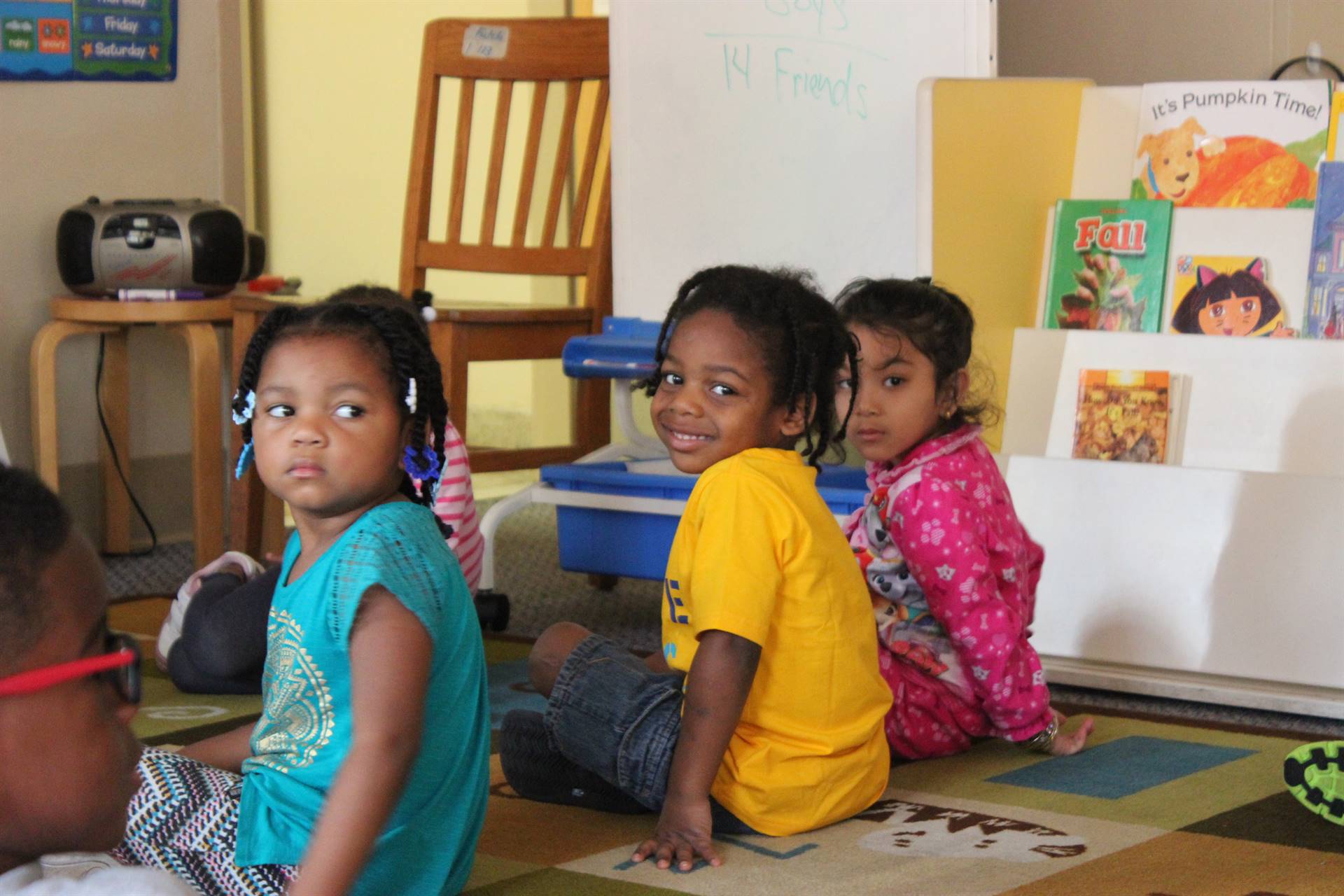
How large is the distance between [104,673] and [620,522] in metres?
1.55

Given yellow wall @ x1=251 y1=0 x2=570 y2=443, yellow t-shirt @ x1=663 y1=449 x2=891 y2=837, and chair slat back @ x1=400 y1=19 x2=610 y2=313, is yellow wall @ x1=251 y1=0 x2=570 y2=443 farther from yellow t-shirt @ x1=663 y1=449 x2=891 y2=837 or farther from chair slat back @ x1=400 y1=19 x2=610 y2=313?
yellow t-shirt @ x1=663 y1=449 x2=891 y2=837

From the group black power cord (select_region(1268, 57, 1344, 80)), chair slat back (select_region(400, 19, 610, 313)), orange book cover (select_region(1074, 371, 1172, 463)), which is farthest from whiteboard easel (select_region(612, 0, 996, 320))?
black power cord (select_region(1268, 57, 1344, 80))

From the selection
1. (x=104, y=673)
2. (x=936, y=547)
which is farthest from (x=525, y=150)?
(x=104, y=673)

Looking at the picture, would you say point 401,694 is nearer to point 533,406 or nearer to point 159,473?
point 159,473

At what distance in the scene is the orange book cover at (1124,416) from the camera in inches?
78.6

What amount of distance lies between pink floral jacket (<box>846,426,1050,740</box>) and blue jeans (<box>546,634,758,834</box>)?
0.33 metres

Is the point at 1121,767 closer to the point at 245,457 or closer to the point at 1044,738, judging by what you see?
the point at 1044,738

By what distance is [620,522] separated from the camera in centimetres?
219

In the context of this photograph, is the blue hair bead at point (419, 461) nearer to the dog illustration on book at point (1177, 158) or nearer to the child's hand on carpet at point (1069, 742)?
the child's hand on carpet at point (1069, 742)

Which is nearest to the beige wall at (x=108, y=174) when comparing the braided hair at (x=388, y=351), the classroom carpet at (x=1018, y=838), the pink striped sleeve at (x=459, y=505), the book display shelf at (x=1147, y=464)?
the pink striped sleeve at (x=459, y=505)

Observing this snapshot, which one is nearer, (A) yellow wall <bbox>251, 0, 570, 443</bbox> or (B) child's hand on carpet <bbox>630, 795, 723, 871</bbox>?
(B) child's hand on carpet <bbox>630, 795, 723, 871</bbox>

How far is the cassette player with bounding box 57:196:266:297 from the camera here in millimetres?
2639

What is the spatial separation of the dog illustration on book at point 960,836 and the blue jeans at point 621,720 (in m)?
0.13

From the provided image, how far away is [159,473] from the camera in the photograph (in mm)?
3049
